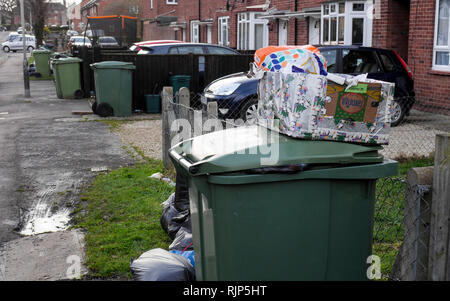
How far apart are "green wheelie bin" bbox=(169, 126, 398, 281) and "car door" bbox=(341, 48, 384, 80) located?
8833 mm

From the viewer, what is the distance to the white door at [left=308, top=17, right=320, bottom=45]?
62.0 feet

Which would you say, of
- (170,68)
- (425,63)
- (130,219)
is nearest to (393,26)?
(425,63)

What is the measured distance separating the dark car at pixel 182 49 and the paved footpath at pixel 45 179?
2460mm

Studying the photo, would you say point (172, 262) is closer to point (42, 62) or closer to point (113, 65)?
point (113, 65)

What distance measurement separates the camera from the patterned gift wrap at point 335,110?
10.5ft

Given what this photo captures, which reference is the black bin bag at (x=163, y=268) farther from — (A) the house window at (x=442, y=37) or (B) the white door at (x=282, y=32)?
(B) the white door at (x=282, y=32)

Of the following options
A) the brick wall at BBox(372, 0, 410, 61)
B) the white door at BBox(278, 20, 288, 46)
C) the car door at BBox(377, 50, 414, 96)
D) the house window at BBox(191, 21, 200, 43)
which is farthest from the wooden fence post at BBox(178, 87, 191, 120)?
the house window at BBox(191, 21, 200, 43)

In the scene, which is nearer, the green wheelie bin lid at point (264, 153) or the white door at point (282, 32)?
the green wheelie bin lid at point (264, 153)

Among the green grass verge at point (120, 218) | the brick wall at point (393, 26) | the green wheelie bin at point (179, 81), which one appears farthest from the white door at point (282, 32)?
the green grass verge at point (120, 218)

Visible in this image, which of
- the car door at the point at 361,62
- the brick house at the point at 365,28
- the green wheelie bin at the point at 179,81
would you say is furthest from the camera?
the green wheelie bin at the point at 179,81

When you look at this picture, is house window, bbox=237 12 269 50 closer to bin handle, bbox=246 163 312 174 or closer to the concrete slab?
the concrete slab

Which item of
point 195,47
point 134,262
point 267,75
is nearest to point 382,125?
point 267,75

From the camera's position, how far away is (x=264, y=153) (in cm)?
303

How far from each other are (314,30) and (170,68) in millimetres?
6438
